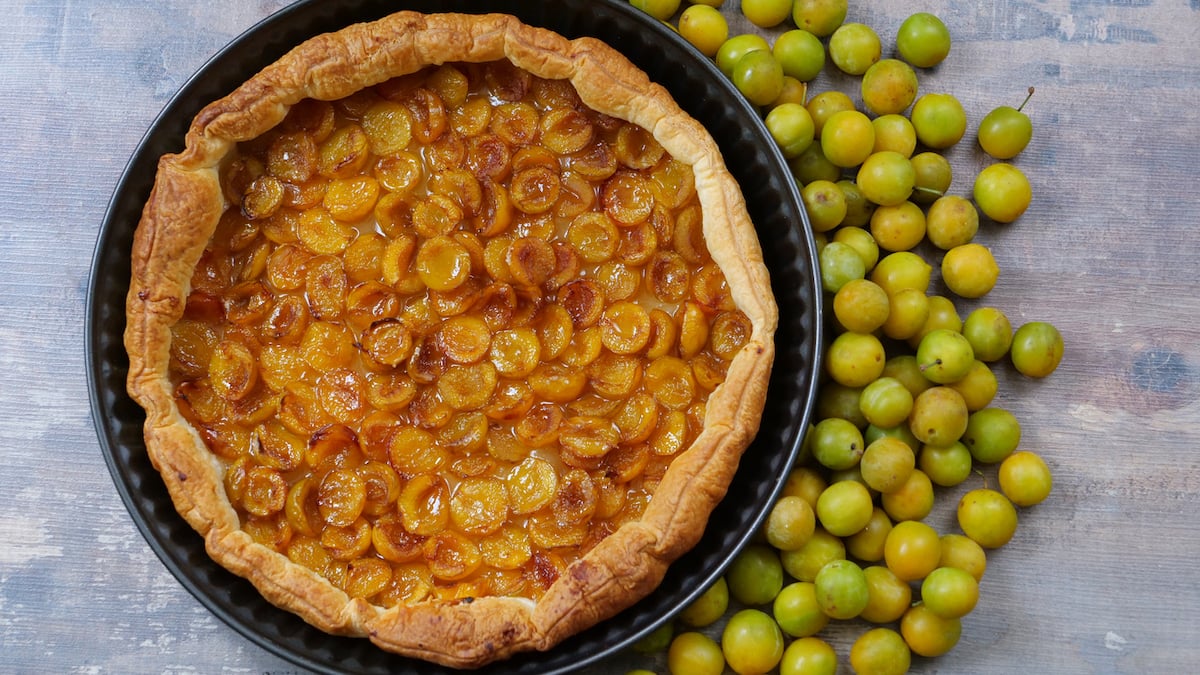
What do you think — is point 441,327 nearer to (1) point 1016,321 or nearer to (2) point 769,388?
(2) point 769,388

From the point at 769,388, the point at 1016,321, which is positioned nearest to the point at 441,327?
the point at 769,388

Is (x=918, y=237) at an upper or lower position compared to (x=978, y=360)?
upper

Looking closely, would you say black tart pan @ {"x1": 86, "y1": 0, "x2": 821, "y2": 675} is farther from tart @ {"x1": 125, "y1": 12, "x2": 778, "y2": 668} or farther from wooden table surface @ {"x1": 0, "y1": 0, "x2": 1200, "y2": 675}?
wooden table surface @ {"x1": 0, "y1": 0, "x2": 1200, "y2": 675}

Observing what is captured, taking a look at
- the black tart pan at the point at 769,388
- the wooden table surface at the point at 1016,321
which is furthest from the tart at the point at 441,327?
the wooden table surface at the point at 1016,321

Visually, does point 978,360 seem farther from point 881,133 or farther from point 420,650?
point 420,650

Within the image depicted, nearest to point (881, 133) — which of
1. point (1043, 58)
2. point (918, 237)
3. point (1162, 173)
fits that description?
point (918, 237)
